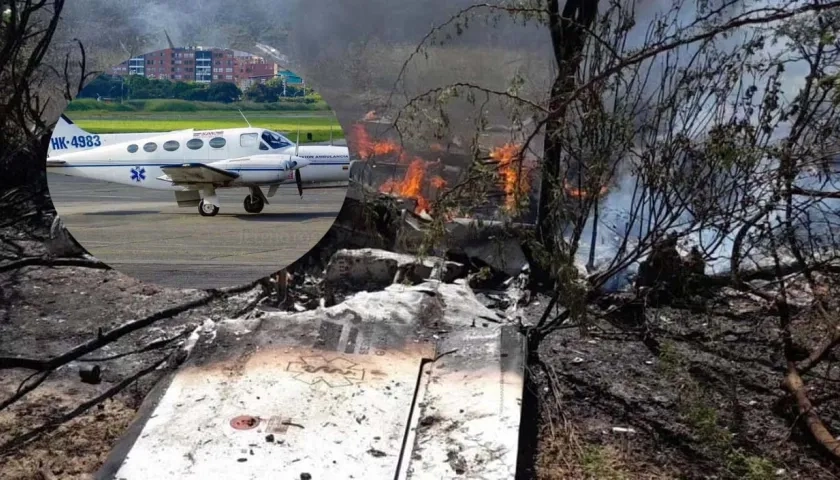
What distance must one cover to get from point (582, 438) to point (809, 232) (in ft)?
5.18

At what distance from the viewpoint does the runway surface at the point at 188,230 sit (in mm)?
4465

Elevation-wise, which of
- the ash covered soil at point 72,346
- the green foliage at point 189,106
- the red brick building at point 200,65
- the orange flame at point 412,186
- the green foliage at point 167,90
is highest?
the red brick building at point 200,65

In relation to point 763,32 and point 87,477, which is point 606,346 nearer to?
point 763,32

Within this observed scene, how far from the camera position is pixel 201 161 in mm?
4379

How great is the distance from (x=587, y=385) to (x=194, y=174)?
2375 mm

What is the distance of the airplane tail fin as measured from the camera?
4.47 meters

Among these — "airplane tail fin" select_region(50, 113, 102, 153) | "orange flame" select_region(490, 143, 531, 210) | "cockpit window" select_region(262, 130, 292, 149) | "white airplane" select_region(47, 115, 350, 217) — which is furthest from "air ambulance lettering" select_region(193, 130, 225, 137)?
"orange flame" select_region(490, 143, 531, 210)

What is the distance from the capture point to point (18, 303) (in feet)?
15.2

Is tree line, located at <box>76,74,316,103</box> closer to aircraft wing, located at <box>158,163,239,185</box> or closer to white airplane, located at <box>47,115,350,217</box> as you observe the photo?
white airplane, located at <box>47,115,350,217</box>

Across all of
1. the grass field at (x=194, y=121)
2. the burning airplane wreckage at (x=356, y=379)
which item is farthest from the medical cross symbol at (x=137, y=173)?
the burning airplane wreckage at (x=356, y=379)

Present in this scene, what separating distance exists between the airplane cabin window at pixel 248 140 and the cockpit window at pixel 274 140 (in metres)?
0.05

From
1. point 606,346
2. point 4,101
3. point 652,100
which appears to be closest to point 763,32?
point 652,100

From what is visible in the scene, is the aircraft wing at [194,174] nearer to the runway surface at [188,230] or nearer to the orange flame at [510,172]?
the runway surface at [188,230]

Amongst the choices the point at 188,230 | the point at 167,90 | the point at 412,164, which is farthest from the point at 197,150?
the point at 412,164
